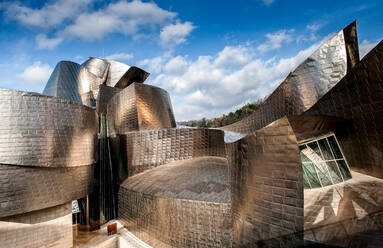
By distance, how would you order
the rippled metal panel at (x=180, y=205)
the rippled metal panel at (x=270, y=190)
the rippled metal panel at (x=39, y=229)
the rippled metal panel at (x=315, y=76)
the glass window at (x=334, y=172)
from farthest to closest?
the rippled metal panel at (x=315, y=76) < the rippled metal panel at (x=39, y=229) < the glass window at (x=334, y=172) < the rippled metal panel at (x=180, y=205) < the rippled metal panel at (x=270, y=190)

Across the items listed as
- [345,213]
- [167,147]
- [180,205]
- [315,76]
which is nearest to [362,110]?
[345,213]

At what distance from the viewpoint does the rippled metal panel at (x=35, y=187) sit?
7.02m

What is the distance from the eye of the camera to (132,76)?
749 inches

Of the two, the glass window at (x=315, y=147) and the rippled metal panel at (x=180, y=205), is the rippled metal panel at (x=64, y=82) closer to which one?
the rippled metal panel at (x=180, y=205)

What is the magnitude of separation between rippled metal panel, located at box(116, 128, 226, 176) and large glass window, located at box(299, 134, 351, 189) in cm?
495

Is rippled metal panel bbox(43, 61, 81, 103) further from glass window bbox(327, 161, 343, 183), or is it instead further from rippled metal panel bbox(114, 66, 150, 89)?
glass window bbox(327, 161, 343, 183)

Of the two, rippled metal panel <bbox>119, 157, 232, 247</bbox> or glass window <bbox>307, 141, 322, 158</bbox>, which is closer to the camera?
rippled metal panel <bbox>119, 157, 232, 247</bbox>

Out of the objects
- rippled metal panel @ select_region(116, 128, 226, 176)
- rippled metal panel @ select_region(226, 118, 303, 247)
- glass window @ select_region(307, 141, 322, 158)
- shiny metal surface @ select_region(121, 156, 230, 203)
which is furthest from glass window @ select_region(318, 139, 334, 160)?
rippled metal panel @ select_region(116, 128, 226, 176)

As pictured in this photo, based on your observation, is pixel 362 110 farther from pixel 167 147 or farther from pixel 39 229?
pixel 39 229

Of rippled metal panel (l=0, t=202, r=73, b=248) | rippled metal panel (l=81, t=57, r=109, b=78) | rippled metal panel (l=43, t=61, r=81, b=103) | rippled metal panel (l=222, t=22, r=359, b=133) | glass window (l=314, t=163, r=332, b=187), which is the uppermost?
rippled metal panel (l=81, t=57, r=109, b=78)

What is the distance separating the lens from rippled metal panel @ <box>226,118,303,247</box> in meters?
3.75

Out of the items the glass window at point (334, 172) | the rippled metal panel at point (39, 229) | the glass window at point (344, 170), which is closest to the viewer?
the glass window at point (334, 172)

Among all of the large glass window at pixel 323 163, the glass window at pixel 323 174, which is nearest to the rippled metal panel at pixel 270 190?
the large glass window at pixel 323 163

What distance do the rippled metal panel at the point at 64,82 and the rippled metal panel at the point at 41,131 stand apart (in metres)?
9.16
